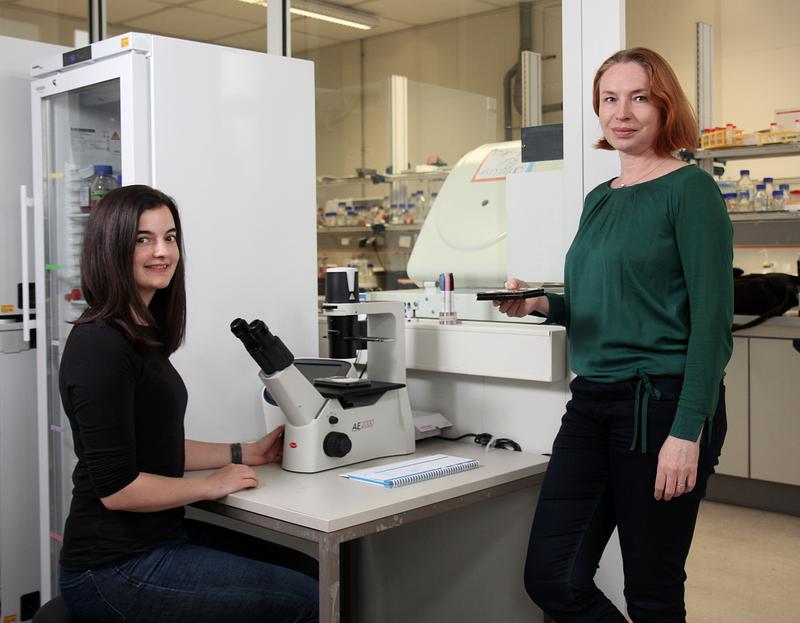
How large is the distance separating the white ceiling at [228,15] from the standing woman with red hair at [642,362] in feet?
8.20

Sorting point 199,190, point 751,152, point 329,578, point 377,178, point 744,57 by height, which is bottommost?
point 329,578

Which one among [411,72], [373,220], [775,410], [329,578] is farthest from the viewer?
[411,72]

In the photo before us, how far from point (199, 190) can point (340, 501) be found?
39.2 inches

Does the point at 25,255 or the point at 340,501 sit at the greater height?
the point at 25,255

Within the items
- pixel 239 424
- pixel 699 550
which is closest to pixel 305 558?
pixel 239 424

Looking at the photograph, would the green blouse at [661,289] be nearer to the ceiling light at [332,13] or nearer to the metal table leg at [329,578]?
the metal table leg at [329,578]

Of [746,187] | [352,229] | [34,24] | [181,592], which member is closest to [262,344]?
[181,592]

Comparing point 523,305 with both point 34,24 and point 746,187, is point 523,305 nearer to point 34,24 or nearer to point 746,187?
point 746,187

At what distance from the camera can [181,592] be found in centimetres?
171

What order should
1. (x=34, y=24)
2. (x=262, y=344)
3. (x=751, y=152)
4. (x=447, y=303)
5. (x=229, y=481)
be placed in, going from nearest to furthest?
1. (x=229, y=481)
2. (x=262, y=344)
3. (x=447, y=303)
4. (x=751, y=152)
5. (x=34, y=24)

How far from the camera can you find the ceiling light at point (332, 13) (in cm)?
375

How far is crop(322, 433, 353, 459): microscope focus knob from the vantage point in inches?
81.7

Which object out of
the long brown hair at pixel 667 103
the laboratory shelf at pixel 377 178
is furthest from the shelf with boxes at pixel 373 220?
the long brown hair at pixel 667 103

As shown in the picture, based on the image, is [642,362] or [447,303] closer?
[642,362]
